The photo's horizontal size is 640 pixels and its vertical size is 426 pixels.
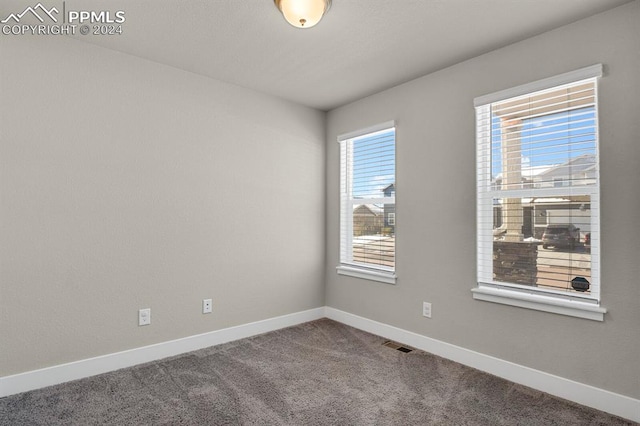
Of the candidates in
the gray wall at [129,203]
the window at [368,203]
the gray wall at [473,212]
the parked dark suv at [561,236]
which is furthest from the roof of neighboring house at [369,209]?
the parked dark suv at [561,236]

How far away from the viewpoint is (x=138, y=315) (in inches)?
111

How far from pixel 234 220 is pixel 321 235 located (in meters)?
1.15

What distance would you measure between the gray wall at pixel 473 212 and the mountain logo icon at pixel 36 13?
2628mm

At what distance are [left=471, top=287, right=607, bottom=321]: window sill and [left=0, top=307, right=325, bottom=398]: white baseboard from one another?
6.54ft

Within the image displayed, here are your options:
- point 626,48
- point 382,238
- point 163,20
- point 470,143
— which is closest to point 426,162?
point 470,143

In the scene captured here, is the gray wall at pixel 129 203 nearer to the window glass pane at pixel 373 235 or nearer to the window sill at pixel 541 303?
the window glass pane at pixel 373 235

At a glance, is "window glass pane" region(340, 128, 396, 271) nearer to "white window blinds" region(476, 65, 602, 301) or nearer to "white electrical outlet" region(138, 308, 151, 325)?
"white window blinds" region(476, 65, 602, 301)

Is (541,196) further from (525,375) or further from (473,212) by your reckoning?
(525,375)

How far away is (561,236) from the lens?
242 cm

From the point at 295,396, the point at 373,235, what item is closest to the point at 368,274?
the point at 373,235

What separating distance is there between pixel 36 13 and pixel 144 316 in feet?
7.23

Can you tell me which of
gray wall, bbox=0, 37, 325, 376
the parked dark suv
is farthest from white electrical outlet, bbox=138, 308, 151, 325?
the parked dark suv

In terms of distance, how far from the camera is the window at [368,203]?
11.6 feet

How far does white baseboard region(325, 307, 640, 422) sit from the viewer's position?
2119 mm
